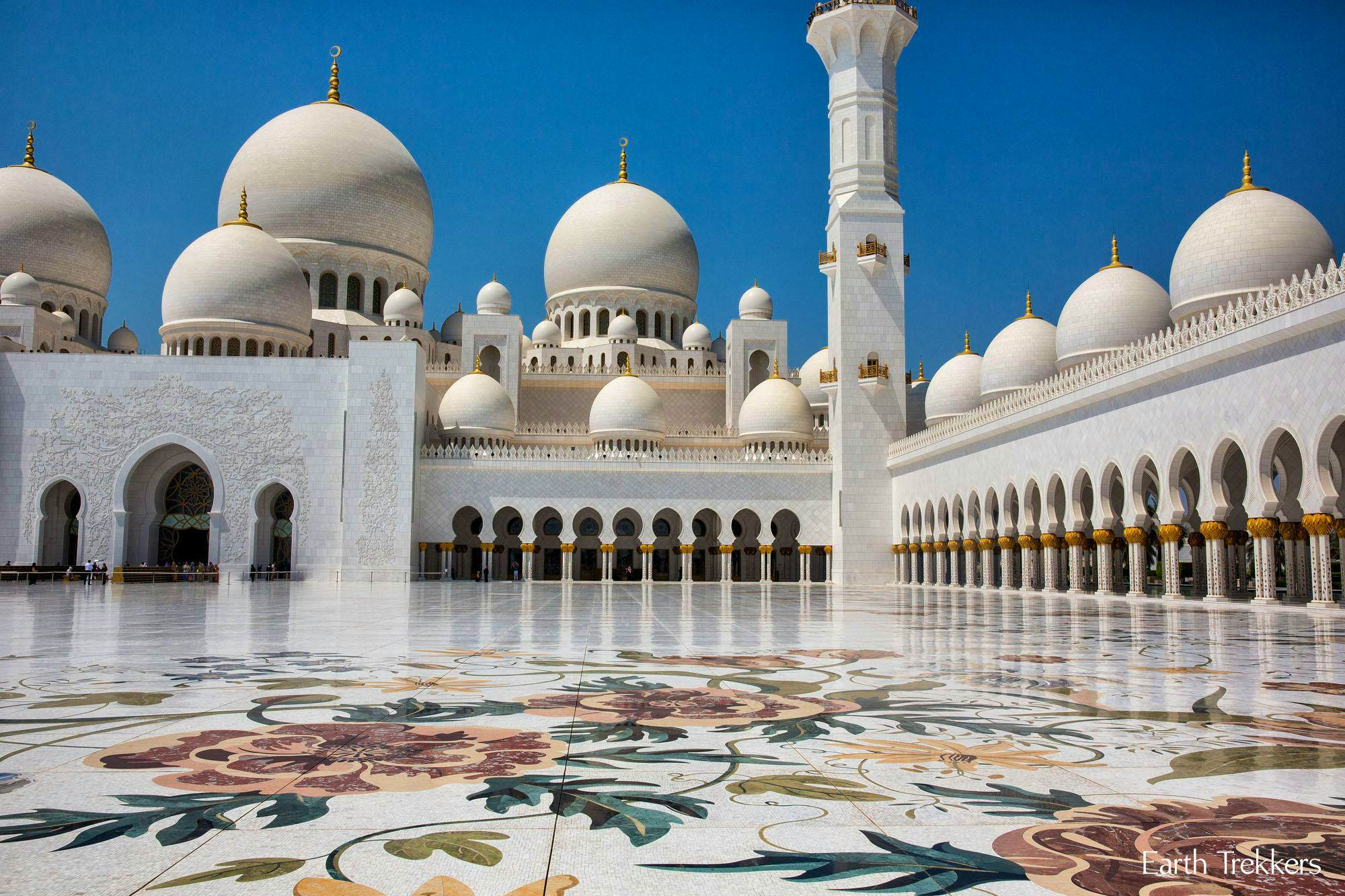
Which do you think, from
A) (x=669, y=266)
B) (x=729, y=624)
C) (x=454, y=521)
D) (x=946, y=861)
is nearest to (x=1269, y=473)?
(x=729, y=624)

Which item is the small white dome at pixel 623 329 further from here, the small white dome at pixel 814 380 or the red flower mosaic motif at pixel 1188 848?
the red flower mosaic motif at pixel 1188 848

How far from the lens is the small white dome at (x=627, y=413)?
27.1 m

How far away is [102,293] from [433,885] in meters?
33.0

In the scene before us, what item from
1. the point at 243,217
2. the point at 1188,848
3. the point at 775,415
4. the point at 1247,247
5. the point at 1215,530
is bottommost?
the point at 1188,848

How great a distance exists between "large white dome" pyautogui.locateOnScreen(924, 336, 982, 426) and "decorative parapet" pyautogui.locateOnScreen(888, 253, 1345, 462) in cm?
234

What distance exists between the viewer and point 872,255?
79.0 feet

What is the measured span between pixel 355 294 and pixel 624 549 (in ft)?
34.1

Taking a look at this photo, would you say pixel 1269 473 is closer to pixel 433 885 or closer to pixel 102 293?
pixel 433 885

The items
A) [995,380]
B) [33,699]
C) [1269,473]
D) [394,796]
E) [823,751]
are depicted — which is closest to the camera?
[394,796]

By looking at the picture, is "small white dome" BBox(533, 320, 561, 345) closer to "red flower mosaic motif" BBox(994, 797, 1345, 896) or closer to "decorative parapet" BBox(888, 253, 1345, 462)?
"decorative parapet" BBox(888, 253, 1345, 462)

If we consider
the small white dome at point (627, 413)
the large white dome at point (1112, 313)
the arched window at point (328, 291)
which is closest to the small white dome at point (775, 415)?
the small white dome at point (627, 413)

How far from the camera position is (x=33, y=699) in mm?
4012

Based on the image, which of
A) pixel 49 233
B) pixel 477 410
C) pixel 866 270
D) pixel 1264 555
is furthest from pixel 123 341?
pixel 1264 555

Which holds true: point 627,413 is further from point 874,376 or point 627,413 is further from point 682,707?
point 682,707
